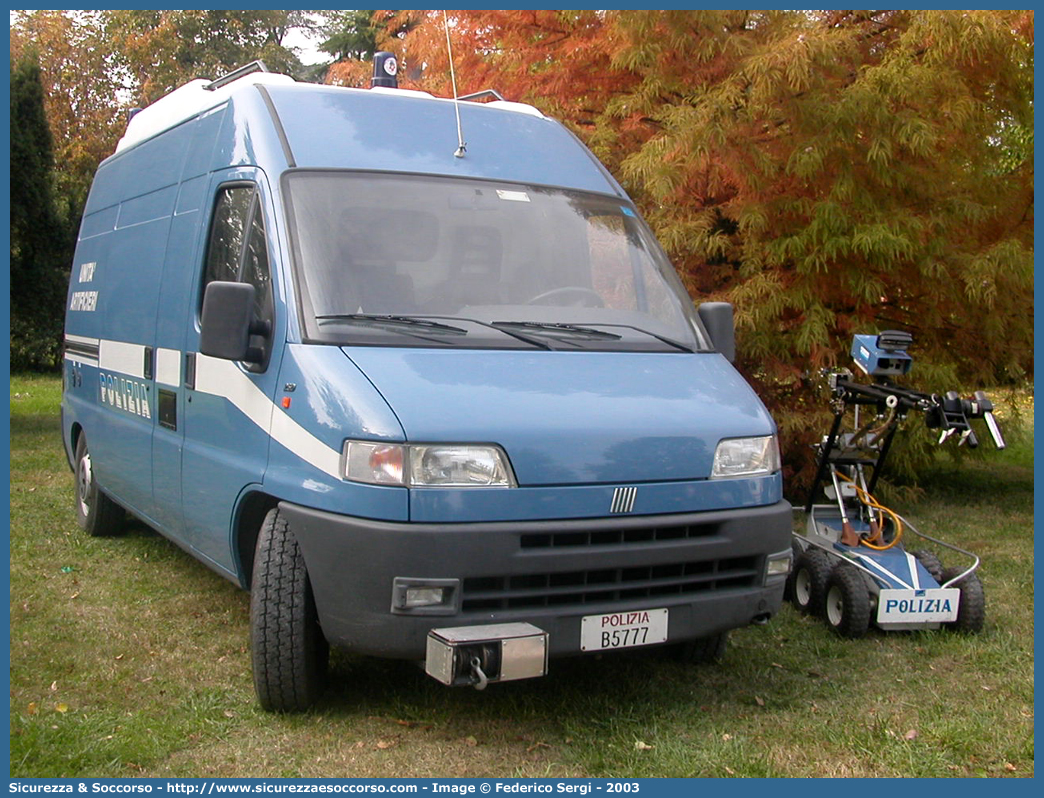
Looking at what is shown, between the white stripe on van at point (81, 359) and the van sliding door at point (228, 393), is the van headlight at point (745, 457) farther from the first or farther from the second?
the white stripe on van at point (81, 359)

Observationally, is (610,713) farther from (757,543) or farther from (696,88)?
(696,88)

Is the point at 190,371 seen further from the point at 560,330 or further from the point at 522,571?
the point at 522,571

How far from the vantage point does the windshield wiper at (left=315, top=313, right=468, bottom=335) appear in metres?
4.47

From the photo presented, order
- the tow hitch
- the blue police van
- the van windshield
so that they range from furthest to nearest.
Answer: the van windshield, the blue police van, the tow hitch

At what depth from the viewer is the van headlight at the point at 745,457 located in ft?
14.6

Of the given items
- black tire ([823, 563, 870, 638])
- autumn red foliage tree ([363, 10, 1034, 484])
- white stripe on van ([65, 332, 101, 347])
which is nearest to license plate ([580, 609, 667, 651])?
black tire ([823, 563, 870, 638])

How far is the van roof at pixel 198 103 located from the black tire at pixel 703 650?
2.92m

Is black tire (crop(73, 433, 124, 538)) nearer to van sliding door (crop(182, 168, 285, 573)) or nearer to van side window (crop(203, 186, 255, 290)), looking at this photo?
van sliding door (crop(182, 168, 285, 573))

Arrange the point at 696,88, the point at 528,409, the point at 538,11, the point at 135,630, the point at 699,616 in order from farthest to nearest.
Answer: the point at 538,11 < the point at 696,88 < the point at 135,630 < the point at 699,616 < the point at 528,409

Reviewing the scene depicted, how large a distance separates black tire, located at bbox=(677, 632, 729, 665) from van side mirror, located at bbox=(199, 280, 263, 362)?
252 centimetres

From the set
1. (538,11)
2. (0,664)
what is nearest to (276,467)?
(0,664)

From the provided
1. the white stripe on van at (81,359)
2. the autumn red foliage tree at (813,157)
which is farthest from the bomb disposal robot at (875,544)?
the white stripe on van at (81,359)

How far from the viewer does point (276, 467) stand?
4.48 meters

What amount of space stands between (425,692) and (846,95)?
544cm
